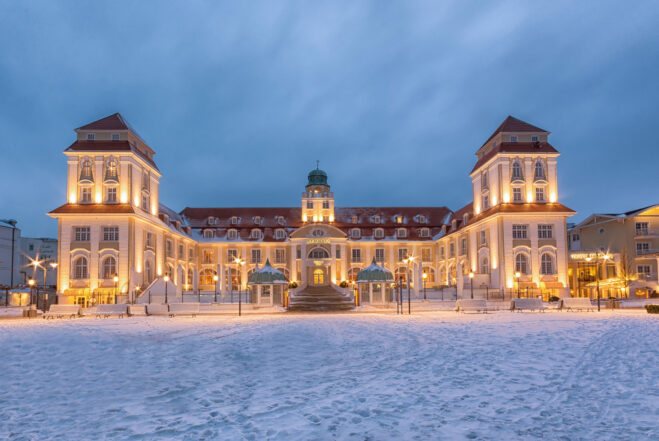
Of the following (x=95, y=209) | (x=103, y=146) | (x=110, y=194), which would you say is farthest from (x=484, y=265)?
(x=103, y=146)

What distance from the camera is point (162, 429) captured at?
8.25 m

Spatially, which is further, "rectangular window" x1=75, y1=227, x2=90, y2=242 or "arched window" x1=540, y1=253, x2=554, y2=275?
"arched window" x1=540, y1=253, x2=554, y2=275

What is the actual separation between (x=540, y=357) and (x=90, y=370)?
1236 centimetres

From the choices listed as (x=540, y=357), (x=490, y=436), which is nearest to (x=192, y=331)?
(x=540, y=357)

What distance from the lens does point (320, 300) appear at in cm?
4322

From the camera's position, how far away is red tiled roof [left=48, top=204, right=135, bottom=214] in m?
41.8

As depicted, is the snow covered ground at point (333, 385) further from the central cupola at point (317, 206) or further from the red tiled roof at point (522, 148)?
the central cupola at point (317, 206)

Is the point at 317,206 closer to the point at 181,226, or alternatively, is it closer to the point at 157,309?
the point at 181,226

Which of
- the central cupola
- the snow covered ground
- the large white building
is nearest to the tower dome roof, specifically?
the central cupola

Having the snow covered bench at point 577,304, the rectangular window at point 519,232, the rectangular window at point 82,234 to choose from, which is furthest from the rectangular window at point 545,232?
the rectangular window at point 82,234

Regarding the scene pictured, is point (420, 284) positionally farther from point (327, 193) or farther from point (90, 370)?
point (90, 370)

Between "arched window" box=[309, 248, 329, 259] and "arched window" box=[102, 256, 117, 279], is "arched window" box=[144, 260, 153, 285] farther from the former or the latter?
"arched window" box=[309, 248, 329, 259]

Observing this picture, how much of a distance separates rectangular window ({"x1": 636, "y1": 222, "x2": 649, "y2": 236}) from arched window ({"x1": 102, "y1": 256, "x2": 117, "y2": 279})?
52.0 meters

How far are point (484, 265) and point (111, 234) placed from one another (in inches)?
1372
